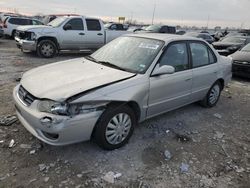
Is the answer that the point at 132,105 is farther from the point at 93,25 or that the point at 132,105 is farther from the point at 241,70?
the point at 93,25

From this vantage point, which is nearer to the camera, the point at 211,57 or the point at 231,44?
the point at 211,57

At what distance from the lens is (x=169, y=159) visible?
11.6 feet

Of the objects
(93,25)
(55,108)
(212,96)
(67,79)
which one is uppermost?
(93,25)

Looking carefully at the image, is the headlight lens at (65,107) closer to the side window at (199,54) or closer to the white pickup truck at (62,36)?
the side window at (199,54)

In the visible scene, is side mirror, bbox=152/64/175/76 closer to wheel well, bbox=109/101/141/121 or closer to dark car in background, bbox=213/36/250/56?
wheel well, bbox=109/101/141/121

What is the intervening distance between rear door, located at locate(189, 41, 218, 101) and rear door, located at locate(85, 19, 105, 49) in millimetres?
7682

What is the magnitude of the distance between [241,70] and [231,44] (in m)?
5.36

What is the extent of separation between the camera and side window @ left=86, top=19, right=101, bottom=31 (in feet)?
39.1

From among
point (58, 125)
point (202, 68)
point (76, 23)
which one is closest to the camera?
point (58, 125)

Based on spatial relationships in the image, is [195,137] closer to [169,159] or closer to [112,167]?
[169,159]

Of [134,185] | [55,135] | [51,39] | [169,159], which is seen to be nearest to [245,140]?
[169,159]

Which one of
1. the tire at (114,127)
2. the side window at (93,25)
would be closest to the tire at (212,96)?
the tire at (114,127)

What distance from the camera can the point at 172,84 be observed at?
4.20m

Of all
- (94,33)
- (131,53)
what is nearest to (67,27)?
(94,33)
